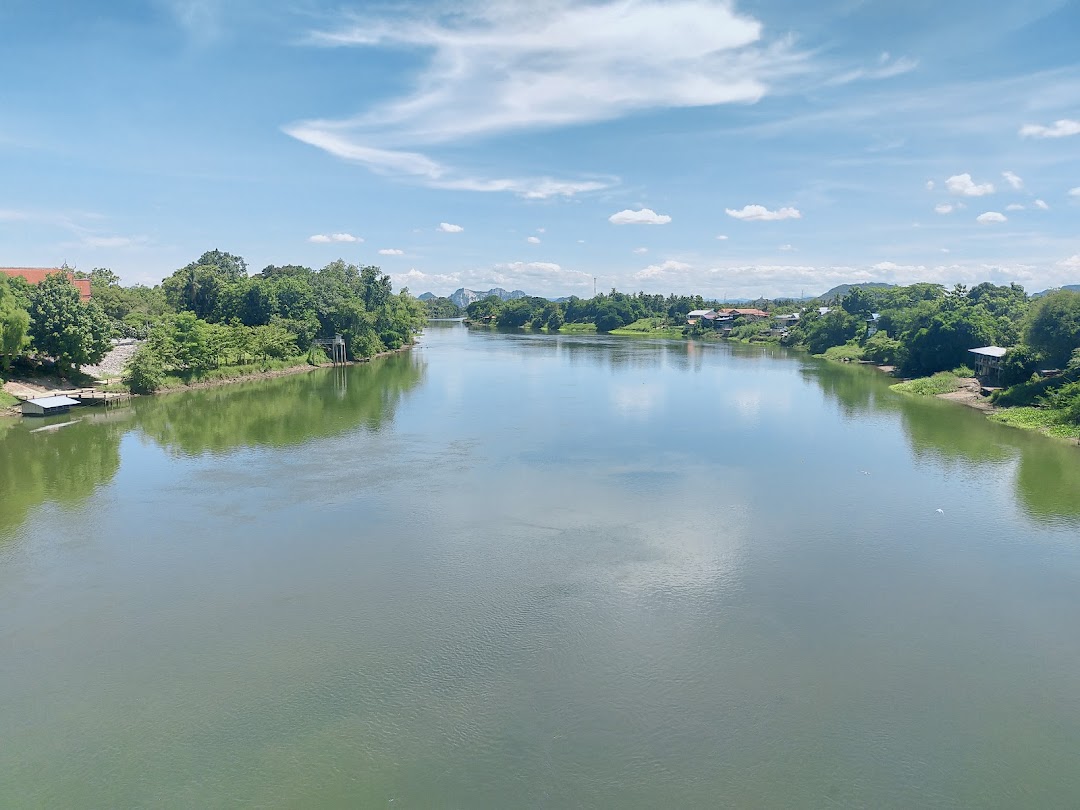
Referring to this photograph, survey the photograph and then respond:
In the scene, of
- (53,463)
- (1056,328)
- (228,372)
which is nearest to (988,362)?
(1056,328)

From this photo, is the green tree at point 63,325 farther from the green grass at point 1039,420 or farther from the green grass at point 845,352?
the green grass at point 845,352

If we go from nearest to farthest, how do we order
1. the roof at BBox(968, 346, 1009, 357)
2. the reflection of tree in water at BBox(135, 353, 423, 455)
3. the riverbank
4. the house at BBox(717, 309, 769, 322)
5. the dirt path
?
1. the reflection of tree in water at BBox(135, 353, 423, 455)
2. the riverbank
3. the dirt path
4. the roof at BBox(968, 346, 1009, 357)
5. the house at BBox(717, 309, 769, 322)

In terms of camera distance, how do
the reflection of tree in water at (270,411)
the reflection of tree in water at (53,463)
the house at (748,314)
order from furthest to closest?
the house at (748,314), the reflection of tree in water at (270,411), the reflection of tree in water at (53,463)

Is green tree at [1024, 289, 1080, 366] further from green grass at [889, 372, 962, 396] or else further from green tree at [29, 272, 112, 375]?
green tree at [29, 272, 112, 375]

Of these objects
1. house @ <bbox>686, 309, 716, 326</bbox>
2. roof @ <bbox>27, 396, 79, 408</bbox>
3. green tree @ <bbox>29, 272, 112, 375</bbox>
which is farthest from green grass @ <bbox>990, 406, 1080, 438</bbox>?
house @ <bbox>686, 309, 716, 326</bbox>

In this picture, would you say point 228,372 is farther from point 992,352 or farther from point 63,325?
point 992,352

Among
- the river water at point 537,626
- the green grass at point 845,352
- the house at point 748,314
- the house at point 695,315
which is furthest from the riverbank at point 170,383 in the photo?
the house at point 748,314

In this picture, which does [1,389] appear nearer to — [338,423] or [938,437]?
[338,423]
